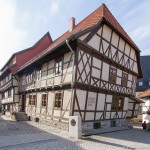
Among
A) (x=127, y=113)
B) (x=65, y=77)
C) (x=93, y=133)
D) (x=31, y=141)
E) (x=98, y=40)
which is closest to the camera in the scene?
(x=31, y=141)

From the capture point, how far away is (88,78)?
13258 millimetres

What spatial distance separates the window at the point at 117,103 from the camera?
16.6 meters

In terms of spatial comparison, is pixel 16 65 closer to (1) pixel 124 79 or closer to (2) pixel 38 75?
(2) pixel 38 75

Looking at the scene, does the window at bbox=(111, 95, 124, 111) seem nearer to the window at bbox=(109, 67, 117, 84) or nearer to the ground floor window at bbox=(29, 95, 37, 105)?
the window at bbox=(109, 67, 117, 84)

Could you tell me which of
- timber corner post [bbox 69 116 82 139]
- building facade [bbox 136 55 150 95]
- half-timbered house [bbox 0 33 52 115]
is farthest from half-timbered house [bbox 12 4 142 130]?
building facade [bbox 136 55 150 95]

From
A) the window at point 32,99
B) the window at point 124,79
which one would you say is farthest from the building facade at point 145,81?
the window at point 32,99

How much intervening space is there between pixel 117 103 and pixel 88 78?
5.58 metres

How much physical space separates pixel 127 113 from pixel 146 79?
689 inches

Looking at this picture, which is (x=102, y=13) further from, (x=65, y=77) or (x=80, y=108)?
(x=80, y=108)

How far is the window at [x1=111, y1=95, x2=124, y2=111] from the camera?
16.6 metres

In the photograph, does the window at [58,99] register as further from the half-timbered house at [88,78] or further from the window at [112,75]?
the window at [112,75]

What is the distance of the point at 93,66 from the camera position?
1377 cm

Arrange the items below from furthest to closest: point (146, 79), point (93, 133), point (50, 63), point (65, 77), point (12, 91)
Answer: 1. point (146, 79)
2. point (12, 91)
3. point (50, 63)
4. point (65, 77)
5. point (93, 133)

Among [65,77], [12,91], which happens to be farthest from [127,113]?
[12,91]
